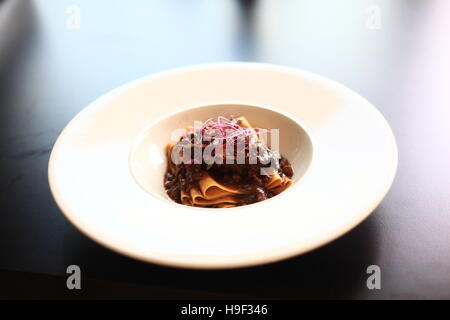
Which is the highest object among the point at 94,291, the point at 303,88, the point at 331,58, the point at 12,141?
the point at 331,58

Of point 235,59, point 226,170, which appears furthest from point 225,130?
point 235,59

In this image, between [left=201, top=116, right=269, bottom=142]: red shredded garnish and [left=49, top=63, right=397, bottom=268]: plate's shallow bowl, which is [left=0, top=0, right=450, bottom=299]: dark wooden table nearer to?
[left=49, top=63, right=397, bottom=268]: plate's shallow bowl

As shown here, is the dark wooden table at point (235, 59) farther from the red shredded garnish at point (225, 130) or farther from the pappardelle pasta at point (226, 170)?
the red shredded garnish at point (225, 130)

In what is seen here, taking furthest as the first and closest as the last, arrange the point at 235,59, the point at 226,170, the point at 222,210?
the point at 235,59 → the point at 226,170 → the point at 222,210

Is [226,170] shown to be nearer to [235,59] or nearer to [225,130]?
[225,130]

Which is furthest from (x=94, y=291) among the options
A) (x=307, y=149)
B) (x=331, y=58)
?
(x=331, y=58)

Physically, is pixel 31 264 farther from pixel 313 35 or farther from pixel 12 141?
pixel 313 35

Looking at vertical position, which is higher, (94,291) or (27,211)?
(27,211)
